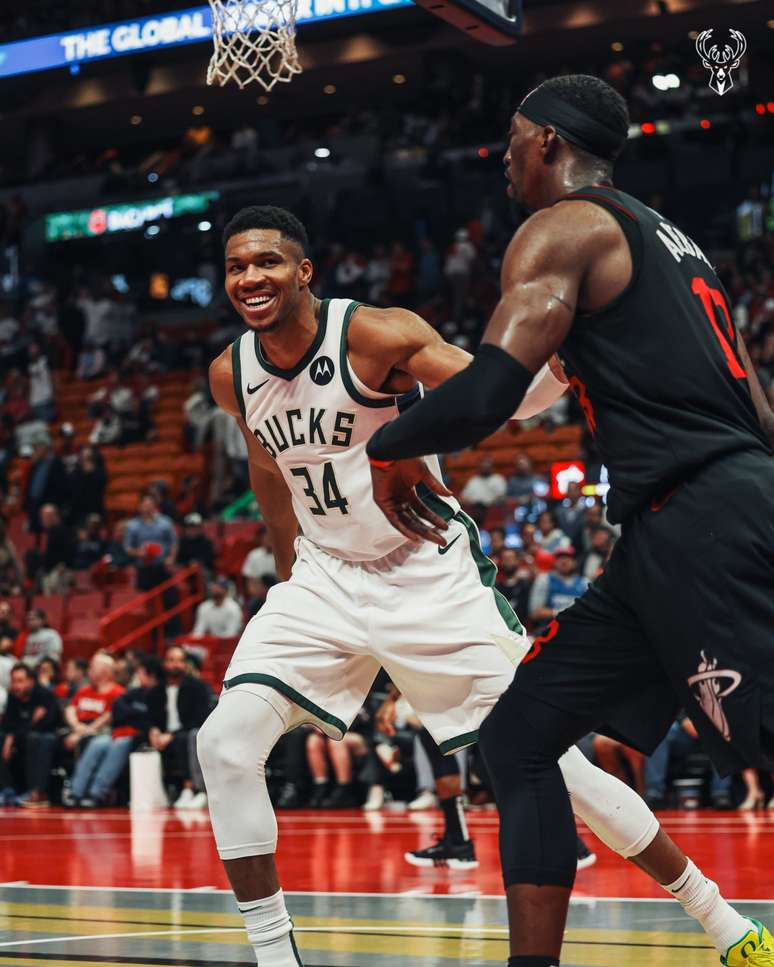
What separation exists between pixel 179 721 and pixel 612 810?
9251 millimetres

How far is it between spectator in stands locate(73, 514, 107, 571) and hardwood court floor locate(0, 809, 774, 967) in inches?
364

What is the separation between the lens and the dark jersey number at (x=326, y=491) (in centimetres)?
486

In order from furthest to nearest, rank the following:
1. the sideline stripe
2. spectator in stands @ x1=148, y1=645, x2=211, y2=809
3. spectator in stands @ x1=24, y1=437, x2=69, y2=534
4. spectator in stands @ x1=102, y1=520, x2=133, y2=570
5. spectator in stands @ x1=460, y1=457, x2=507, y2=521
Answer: spectator in stands @ x1=24, y1=437, x2=69, y2=534 → spectator in stands @ x1=102, y1=520, x2=133, y2=570 → spectator in stands @ x1=460, y1=457, x2=507, y2=521 → spectator in stands @ x1=148, y1=645, x2=211, y2=809 → the sideline stripe

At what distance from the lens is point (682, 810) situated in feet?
36.4

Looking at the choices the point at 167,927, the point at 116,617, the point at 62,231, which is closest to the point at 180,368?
the point at 62,231

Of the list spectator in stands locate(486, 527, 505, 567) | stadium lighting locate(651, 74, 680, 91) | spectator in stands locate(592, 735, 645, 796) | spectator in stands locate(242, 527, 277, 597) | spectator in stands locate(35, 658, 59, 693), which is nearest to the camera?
spectator in stands locate(592, 735, 645, 796)

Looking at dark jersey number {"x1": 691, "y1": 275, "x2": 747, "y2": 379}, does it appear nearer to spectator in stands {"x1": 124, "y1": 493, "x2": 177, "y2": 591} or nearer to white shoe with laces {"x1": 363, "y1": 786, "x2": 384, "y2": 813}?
white shoe with laces {"x1": 363, "y1": 786, "x2": 384, "y2": 813}

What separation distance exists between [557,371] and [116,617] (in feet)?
45.6

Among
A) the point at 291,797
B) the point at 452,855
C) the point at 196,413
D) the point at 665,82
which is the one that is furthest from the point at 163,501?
the point at 452,855

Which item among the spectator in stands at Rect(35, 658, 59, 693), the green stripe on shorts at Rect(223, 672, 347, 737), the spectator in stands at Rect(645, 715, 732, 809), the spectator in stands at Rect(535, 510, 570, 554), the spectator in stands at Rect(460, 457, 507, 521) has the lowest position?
the spectator in stands at Rect(645, 715, 732, 809)

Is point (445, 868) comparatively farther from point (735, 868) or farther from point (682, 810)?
point (682, 810)

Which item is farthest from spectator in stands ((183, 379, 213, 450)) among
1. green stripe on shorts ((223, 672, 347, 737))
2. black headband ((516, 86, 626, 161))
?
black headband ((516, 86, 626, 161))

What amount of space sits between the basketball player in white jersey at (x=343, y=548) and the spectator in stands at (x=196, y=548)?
13154mm

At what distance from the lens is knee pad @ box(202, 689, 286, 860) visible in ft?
14.3
